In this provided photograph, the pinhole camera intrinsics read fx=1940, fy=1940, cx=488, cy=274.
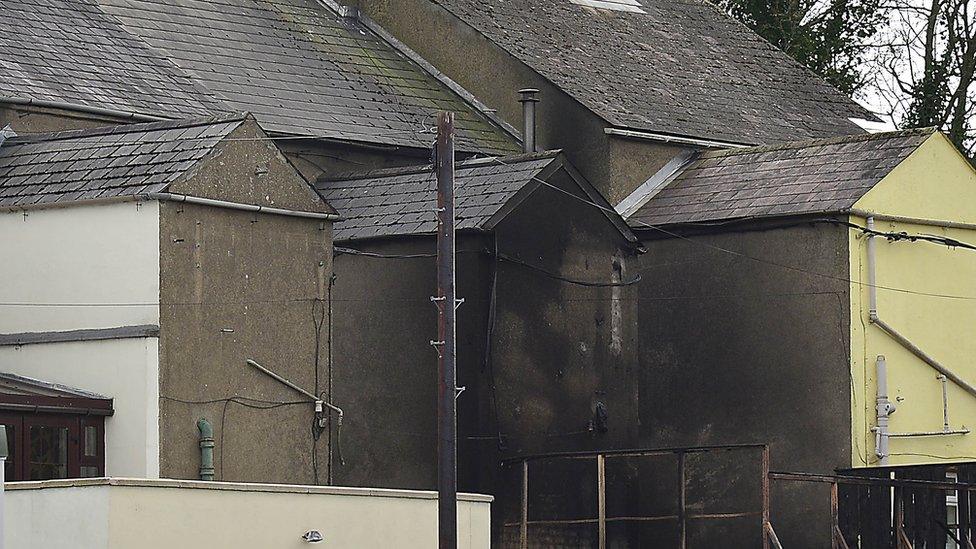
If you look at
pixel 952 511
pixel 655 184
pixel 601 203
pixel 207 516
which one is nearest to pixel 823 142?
pixel 655 184

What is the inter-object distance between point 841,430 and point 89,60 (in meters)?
10.8

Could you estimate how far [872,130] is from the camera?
33156 mm

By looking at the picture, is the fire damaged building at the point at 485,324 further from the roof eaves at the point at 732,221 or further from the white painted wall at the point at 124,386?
the white painted wall at the point at 124,386

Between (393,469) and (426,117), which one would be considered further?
(426,117)

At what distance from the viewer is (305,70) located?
2848cm

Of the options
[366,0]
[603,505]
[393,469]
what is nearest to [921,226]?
[603,505]

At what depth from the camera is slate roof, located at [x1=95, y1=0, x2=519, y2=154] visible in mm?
26844

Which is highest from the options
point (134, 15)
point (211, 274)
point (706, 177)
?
point (134, 15)

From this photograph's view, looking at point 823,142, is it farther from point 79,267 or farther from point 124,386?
point 124,386

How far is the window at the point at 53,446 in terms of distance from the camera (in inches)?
740

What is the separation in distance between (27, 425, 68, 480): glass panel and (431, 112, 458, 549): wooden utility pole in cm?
391

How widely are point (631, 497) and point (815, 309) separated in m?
3.41

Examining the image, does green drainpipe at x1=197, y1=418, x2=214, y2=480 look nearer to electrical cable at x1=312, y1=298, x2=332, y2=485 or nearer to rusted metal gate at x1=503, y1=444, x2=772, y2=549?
electrical cable at x1=312, y1=298, x2=332, y2=485

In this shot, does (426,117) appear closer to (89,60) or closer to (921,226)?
(89,60)
